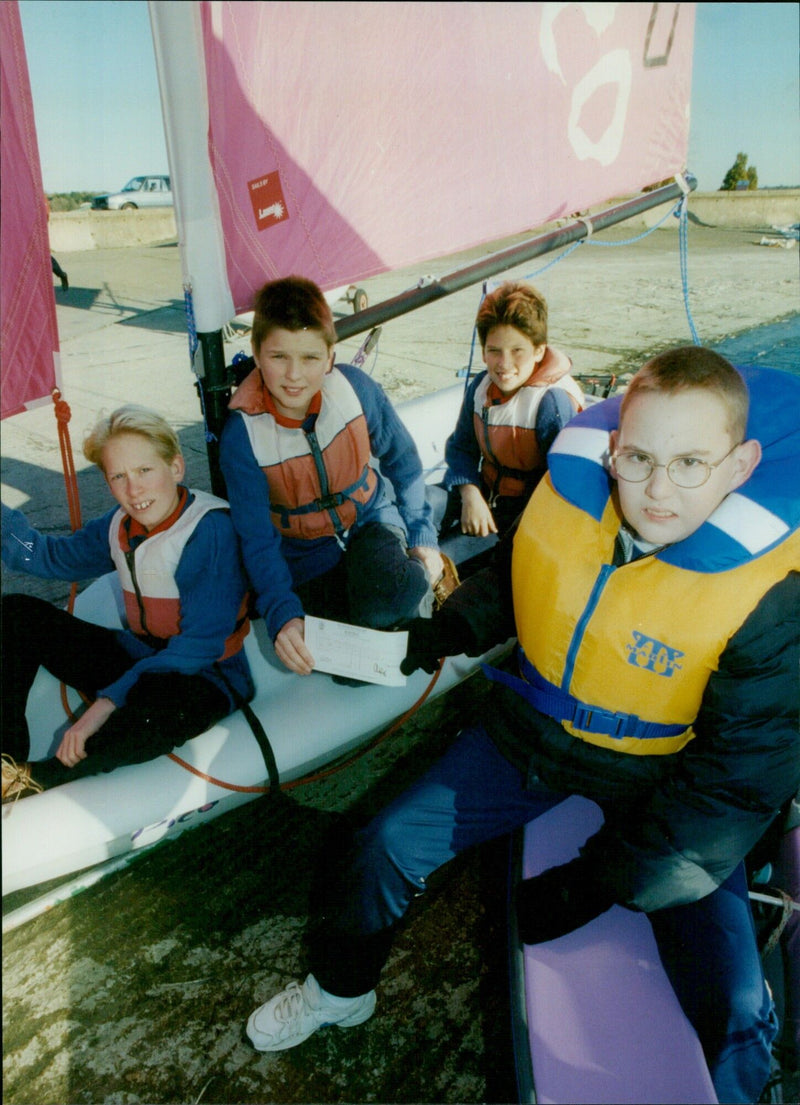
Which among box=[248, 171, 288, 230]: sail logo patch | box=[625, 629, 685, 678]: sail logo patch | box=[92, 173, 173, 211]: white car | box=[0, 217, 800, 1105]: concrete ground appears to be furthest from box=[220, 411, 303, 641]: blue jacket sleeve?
box=[92, 173, 173, 211]: white car

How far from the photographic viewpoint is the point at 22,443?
153 inches

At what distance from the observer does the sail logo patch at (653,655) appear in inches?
47.1

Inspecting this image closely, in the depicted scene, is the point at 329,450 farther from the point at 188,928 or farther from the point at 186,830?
the point at 188,928

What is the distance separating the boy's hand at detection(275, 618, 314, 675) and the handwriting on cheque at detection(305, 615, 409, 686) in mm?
15

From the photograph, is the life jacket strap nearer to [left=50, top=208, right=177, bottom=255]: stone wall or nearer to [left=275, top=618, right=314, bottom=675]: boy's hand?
[left=275, top=618, right=314, bottom=675]: boy's hand

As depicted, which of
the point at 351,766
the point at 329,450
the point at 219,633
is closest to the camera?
the point at 219,633

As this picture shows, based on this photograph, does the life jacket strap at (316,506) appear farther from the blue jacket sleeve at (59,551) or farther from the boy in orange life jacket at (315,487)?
the blue jacket sleeve at (59,551)

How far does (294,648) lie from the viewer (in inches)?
60.4

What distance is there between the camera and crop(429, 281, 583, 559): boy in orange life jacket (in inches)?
86.4

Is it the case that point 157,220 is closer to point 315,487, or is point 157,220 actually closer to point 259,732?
point 315,487

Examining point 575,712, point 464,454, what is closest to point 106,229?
point 464,454

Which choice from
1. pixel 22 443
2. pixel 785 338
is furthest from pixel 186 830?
pixel 785 338

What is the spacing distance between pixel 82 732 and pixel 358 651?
60cm

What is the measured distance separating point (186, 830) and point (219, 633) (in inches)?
22.0
